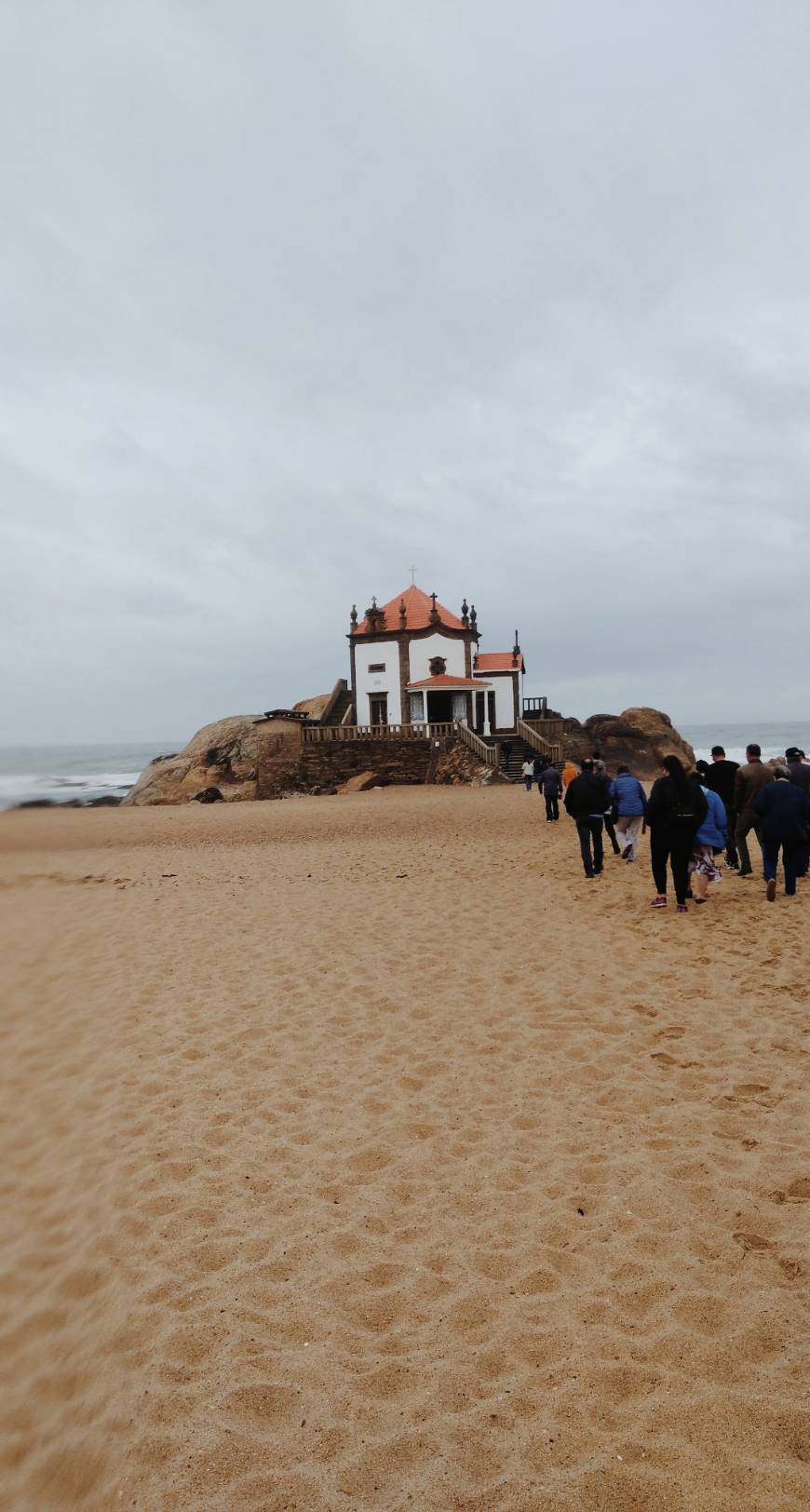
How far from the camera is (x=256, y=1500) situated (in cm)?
267

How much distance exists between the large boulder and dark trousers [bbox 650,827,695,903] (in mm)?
27871

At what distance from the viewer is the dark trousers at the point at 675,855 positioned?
9727mm

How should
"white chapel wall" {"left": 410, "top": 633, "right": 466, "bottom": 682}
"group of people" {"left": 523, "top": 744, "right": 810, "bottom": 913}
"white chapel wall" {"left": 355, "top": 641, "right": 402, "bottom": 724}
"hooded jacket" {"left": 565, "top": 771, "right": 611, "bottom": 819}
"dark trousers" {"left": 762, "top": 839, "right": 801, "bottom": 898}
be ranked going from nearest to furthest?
"group of people" {"left": 523, "top": 744, "right": 810, "bottom": 913}, "dark trousers" {"left": 762, "top": 839, "right": 801, "bottom": 898}, "hooded jacket" {"left": 565, "top": 771, "right": 611, "bottom": 819}, "white chapel wall" {"left": 410, "top": 633, "right": 466, "bottom": 682}, "white chapel wall" {"left": 355, "top": 641, "right": 402, "bottom": 724}

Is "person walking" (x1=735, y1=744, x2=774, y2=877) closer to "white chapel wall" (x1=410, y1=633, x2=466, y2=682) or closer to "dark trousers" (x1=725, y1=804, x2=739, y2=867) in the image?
"dark trousers" (x1=725, y1=804, x2=739, y2=867)

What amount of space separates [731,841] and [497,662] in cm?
3083

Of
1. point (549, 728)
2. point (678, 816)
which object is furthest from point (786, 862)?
point (549, 728)

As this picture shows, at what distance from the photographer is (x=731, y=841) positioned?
40.4 feet

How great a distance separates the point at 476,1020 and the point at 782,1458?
4.36 metres

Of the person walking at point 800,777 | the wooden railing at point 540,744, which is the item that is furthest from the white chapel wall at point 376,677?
the person walking at point 800,777

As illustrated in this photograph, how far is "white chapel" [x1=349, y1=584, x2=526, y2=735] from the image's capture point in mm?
40781

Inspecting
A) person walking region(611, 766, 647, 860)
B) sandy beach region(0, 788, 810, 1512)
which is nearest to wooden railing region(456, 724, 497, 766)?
person walking region(611, 766, 647, 860)

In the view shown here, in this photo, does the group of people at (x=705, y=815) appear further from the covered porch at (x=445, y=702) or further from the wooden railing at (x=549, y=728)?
the covered porch at (x=445, y=702)

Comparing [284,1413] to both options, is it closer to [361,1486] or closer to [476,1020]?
[361,1486]

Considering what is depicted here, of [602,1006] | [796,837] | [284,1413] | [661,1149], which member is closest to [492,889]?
[796,837]
